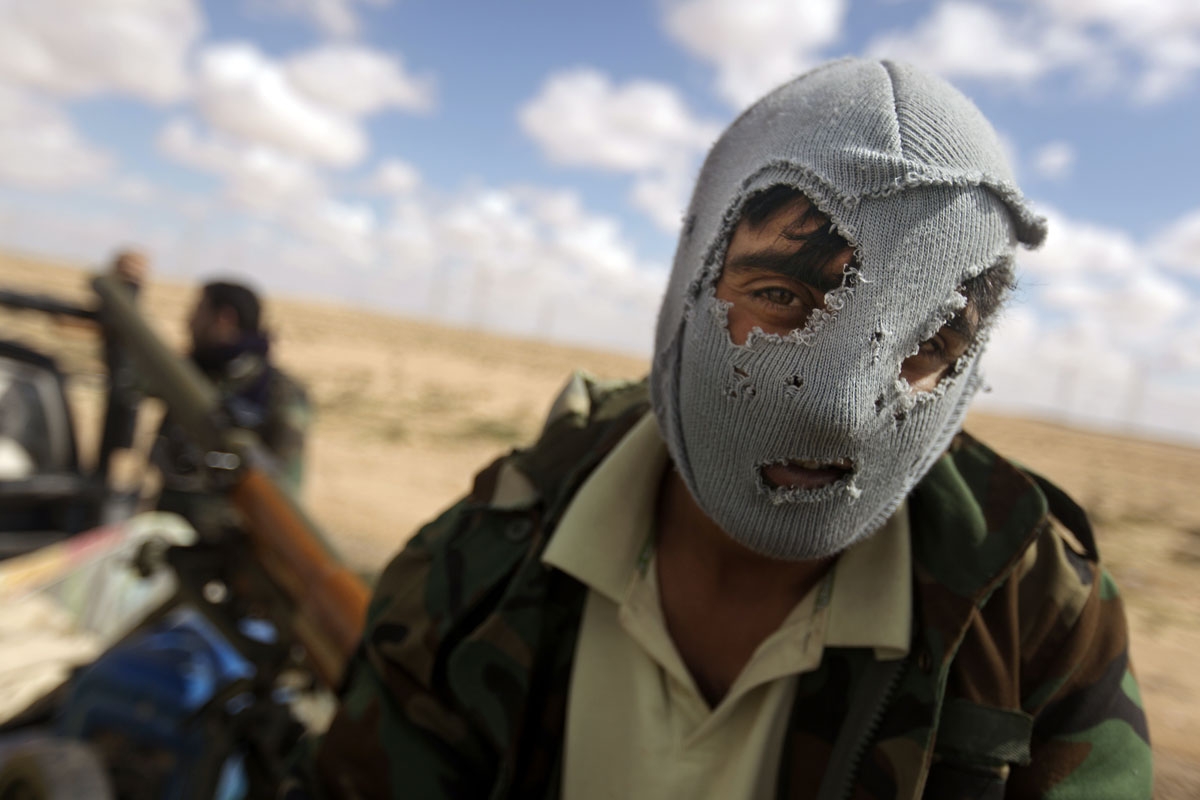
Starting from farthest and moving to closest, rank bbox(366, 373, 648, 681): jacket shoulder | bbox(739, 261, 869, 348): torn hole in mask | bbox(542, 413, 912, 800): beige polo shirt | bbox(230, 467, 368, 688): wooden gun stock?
bbox(230, 467, 368, 688): wooden gun stock, bbox(366, 373, 648, 681): jacket shoulder, bbox(542, 413, 912, 800): beige polo shirt, bbox(739, 261, 869, 348): torn hole in mask

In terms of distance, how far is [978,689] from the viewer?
3.47 feet

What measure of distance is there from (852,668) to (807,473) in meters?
0.32

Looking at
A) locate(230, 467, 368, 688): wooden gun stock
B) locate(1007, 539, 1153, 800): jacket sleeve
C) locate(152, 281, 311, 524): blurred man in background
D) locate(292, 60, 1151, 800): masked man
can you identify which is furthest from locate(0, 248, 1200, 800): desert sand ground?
locate(292, 60, 1151, 800): masked man

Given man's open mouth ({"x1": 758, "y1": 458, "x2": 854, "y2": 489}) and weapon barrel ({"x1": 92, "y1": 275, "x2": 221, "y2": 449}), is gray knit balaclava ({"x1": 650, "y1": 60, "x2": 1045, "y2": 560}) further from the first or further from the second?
weapon barrel ({"x1": 92, "y1": 275, "x2": 221, "y2": 449})

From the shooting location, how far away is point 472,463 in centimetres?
1370

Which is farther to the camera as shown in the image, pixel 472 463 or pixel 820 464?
pixel 472 463

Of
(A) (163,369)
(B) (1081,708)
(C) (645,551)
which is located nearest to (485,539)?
(C) (645,551)

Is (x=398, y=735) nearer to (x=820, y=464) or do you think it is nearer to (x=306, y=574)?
(x=820, y=464)

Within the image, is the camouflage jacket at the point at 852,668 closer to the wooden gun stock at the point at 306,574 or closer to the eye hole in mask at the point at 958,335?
the eye hole in mask at the point at 958,335

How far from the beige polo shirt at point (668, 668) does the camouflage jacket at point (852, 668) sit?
0.03 metres

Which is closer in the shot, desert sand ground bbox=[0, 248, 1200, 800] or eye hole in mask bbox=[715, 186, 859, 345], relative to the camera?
eye hole in mask bbox=[715, 186, 859, 345]

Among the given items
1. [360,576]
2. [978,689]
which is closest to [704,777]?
[978,689]

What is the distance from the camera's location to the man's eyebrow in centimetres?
101

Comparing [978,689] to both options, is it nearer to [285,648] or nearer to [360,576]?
[360,576]
